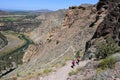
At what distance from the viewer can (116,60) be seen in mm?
14391

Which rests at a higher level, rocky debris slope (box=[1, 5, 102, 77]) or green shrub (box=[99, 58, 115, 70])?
green shrub (box=[99, 58, 115, 70])

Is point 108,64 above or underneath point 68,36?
above

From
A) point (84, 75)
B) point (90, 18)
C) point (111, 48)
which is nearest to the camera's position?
point (84, 75)

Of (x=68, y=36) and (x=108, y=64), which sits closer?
(x=108, y=64)

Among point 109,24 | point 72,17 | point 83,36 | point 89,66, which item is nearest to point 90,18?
point 83,36

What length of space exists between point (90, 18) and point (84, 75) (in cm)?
4411

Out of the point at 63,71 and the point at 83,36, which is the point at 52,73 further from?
the point at 83,36

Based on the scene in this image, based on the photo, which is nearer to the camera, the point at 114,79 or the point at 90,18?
the point at 114,79

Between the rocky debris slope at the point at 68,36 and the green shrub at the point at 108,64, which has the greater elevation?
the green shrub at the point at 108,64

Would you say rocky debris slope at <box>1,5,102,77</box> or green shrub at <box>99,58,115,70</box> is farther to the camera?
rocky debris slope at <box>1,5,102,77</box>

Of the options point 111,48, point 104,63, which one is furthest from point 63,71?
point 104,63

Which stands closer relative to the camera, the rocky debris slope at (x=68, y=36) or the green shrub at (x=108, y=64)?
the green shrub at (x=108, y=64)

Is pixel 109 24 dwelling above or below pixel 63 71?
above

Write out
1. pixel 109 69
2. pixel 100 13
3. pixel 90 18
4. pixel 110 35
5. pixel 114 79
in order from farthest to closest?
1. pixel 90 18
2. pixel 100 13
3. pixel 110 35
4. pixel 109 69
5. pixel 114 79
